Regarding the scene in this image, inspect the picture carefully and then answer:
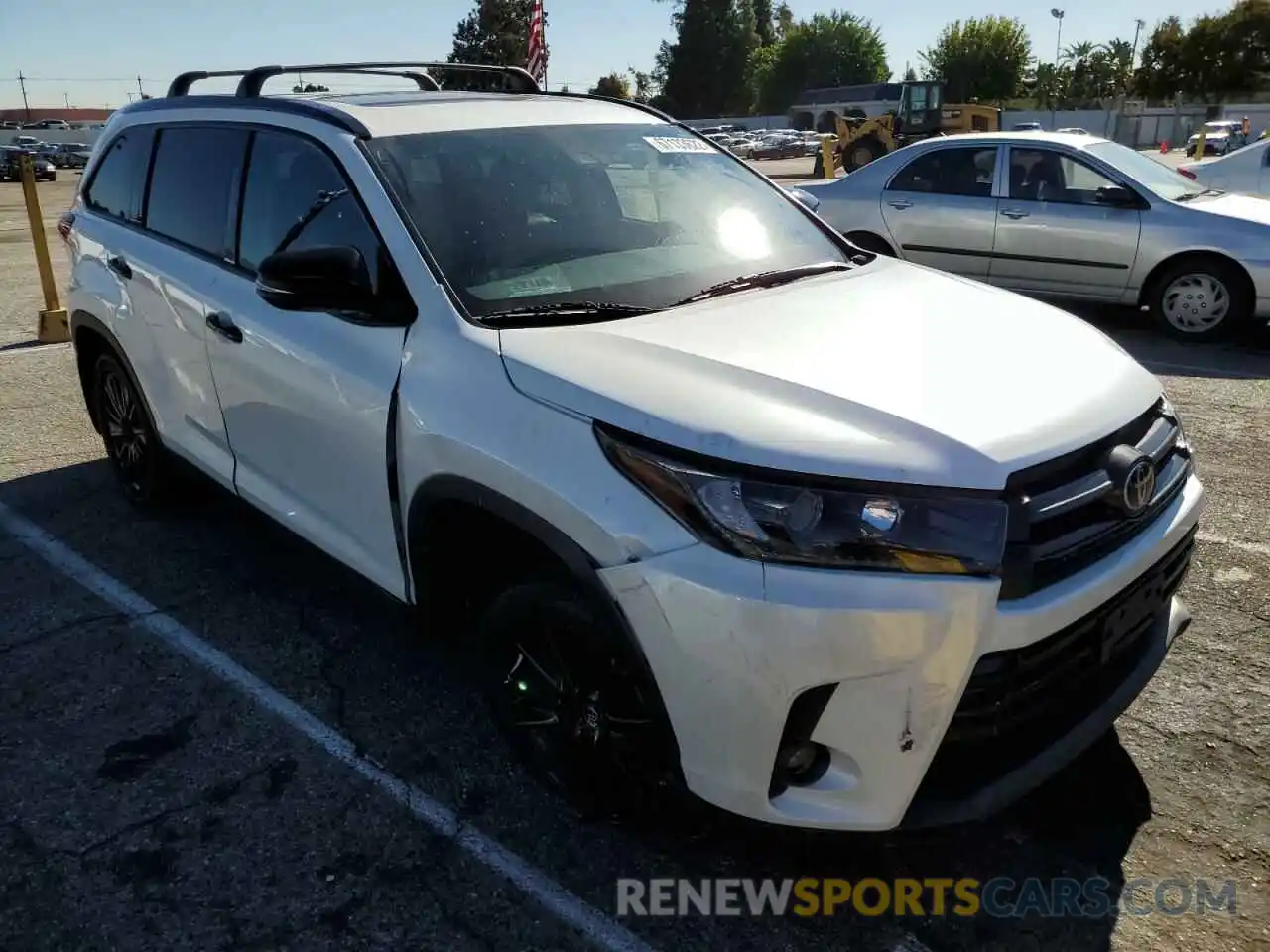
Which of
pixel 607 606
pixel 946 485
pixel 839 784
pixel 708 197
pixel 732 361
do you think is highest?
pixel 708 197

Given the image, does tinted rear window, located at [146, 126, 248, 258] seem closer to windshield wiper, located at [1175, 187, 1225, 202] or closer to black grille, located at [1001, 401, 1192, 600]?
black grille, located at [1001, 401, 1192, 600]

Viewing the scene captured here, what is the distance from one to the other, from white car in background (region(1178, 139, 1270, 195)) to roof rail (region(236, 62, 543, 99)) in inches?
373

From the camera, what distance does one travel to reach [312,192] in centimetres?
325

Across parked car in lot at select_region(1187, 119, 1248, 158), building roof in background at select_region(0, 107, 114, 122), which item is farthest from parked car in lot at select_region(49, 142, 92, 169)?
building roof in background at select_region(0, 107, 114, 122)

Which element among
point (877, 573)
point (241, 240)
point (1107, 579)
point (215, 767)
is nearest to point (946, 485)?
point (877, 573)

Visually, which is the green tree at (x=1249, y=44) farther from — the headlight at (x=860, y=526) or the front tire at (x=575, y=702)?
the front tire at (x=575, y=702)

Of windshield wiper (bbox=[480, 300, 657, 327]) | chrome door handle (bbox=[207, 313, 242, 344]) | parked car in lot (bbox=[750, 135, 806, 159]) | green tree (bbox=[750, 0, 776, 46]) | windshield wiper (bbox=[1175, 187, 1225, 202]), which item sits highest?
green tree (bbox=[750, 0, 776, 46])

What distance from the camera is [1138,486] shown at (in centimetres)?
232

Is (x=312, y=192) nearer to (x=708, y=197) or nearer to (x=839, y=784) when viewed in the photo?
(x=708, y=197)

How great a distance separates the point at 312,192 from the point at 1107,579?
253cm

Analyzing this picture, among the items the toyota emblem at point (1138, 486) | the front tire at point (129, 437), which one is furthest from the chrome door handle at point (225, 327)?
the toyota emblem at point (1138, 486)

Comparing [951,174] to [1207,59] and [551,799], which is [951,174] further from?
[1207,59]

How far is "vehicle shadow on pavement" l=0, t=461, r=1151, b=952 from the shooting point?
2375mm

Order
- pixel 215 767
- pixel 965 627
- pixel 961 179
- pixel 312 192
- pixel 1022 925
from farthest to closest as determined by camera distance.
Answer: pixel 961 179
pixel 312 192
pixel 215 767
pixel 1022 925
pixel 965 627
